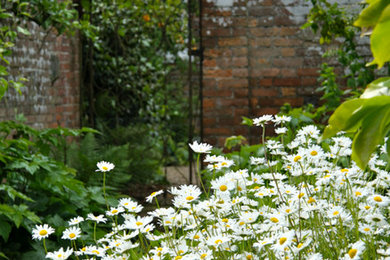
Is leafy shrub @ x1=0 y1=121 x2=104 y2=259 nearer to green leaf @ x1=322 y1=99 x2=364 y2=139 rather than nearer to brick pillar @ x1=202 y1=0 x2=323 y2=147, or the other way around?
brick pillar @ x1=202 y1=0 x2=323 y2=147

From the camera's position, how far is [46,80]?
4680 millimetres

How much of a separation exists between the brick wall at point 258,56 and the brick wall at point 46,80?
1.24 metres

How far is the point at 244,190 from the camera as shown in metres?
1.61

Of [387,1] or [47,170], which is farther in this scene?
[47,170]

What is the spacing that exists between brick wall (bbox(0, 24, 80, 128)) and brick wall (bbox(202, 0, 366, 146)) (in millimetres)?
1240

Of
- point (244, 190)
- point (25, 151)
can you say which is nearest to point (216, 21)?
point (25, 151)

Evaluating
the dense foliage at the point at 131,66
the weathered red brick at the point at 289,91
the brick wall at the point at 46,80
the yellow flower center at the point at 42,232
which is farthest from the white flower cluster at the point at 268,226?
the dense foliage at the point at 131,66

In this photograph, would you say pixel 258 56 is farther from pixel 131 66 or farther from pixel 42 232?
pixel 42 232

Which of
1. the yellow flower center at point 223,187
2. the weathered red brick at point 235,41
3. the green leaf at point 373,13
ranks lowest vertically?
the yellow flower center at point 223,187

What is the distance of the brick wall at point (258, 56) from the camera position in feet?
15.3

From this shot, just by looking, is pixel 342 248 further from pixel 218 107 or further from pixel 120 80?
pixel 120 80

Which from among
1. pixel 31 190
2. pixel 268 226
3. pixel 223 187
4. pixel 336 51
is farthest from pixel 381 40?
pixel 336 51

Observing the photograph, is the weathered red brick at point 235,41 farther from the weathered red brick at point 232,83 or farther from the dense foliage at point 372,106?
the dense foliage at point 372,106

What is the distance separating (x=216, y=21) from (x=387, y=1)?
3898mm
